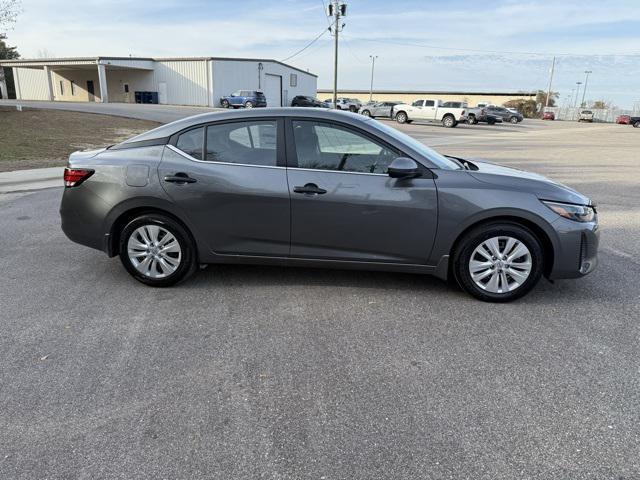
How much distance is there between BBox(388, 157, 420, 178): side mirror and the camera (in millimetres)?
4102

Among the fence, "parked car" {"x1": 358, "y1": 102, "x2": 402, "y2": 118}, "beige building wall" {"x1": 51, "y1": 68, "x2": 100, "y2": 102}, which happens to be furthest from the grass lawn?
the fence

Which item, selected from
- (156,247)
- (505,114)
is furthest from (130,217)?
(505,114)

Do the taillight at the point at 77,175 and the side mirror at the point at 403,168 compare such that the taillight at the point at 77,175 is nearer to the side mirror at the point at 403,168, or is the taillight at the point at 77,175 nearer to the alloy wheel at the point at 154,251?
the alloy wheel at the point at 154,251

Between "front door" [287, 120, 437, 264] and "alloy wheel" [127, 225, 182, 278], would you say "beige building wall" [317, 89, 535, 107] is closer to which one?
"front door" [287, 120, 437, 264]

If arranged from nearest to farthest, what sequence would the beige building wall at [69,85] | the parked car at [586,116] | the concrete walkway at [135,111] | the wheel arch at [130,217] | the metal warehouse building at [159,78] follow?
the wheel arch at [130,217] → the concrete walkway at [135,111] → the metal warehouse building at [159,78] → the beige building wall at [69,85] → the parked car at [586,116]

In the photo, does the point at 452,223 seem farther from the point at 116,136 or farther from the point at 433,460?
the point at 116,136

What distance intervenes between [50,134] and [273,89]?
139ft

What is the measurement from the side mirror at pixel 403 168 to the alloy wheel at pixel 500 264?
872 mm

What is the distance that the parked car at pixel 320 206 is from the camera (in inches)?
166

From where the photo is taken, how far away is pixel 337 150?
14.4 feet

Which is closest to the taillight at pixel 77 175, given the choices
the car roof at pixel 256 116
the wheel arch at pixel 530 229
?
the car roof at pixel 256 116

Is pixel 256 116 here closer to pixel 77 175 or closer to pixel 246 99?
pixel 77 175

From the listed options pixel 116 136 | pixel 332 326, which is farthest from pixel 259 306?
pixel 116 136

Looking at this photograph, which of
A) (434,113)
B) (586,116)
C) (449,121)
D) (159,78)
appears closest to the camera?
(449,121)
